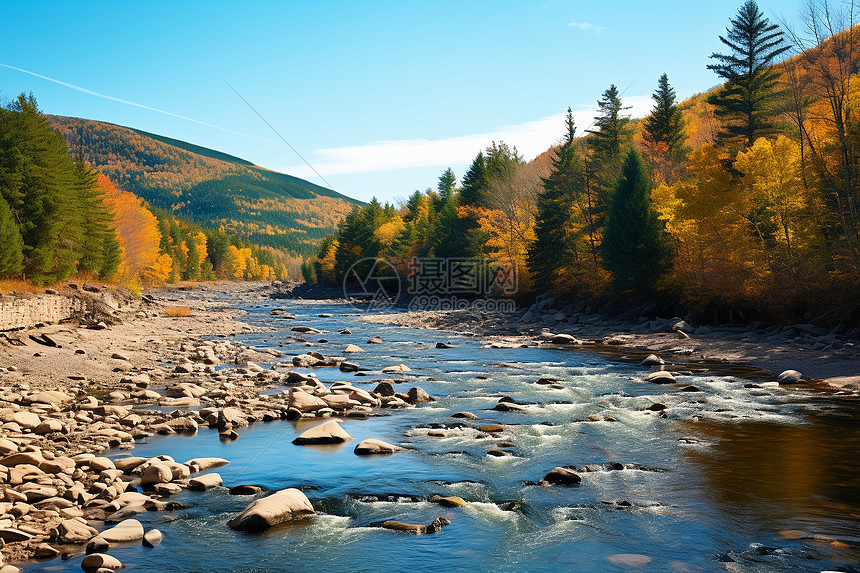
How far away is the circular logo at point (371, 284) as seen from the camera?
82.3 meters

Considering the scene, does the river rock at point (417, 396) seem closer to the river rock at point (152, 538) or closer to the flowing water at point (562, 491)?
the flowing water at point (562, 491)

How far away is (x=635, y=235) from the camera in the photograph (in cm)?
4031

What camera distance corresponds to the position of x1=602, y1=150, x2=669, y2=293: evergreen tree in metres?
39.9

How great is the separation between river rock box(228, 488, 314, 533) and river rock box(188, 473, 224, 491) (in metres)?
1.18

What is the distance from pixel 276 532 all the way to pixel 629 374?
56.5 ft

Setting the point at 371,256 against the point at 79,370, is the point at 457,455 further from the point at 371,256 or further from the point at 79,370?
the point at 371,256

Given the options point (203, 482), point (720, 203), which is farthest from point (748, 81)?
point (203, 482)

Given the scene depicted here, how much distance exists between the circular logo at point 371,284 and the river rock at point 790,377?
58.1 meters

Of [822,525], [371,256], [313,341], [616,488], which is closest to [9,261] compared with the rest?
[313,341]

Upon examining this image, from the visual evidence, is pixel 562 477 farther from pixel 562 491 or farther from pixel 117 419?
pixel 117 419

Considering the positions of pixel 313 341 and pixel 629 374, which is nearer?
pixel 629 374

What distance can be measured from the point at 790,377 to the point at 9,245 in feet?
129

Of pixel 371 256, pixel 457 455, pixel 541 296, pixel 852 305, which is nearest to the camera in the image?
pixel 457 455

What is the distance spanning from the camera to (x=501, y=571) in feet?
24.0
